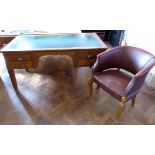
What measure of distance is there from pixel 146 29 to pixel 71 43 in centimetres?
132

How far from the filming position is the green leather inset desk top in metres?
1.76

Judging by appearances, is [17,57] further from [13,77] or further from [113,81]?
[113,81]

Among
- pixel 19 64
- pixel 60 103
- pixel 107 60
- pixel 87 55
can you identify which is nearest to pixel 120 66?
pixel 107 60

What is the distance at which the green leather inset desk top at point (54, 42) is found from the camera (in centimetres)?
176

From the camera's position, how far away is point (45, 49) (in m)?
1.71

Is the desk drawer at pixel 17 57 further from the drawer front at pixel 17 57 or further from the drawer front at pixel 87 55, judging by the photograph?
the drawer front at pixel 87 55

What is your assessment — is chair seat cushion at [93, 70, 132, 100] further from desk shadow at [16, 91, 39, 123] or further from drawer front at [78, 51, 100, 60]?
desk shadow at [16, 91, 39, 123]

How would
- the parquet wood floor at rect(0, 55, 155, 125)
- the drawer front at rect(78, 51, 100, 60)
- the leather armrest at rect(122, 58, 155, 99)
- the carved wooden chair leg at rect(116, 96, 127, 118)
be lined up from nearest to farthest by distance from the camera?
the leather armrest at rect(122, 58, 155, 99), the carved wooden chair leg at rect(116, 96, 127, 118), the parquet wood floor at rect(0, 55, 155, 125), the drawer front at rect(78, 51, 100, 60)

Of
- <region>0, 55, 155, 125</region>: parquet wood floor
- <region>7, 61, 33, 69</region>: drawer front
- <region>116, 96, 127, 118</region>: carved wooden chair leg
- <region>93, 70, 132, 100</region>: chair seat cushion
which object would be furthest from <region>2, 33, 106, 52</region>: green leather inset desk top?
<region>116, 96, 127, 118</region>: carved wooden chair leg

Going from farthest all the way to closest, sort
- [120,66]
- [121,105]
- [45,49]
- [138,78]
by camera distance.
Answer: [120,66] → [45,49] → [121,105] → [138,78]

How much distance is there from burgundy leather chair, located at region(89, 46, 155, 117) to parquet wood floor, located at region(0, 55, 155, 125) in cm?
20

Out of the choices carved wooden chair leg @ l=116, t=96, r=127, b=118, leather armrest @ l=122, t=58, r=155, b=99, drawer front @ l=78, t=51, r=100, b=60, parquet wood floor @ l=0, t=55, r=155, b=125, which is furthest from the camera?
drawer front @ l=78, t=51, r=100, b=60

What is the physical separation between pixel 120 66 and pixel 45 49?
99 cm

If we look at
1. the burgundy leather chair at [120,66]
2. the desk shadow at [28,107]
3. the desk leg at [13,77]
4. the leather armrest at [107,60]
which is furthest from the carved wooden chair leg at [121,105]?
the desk leg at [13,77]
